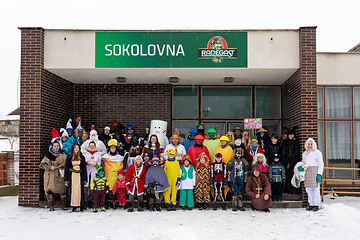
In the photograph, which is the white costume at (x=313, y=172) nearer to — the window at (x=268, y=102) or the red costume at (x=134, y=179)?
the window at (x=268, y=102)

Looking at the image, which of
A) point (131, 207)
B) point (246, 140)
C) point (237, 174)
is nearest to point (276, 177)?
point (237, 174)

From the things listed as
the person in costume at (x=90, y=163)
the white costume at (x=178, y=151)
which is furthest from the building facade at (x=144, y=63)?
the white costume at (x=178, y=151)

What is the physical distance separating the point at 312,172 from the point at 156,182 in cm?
416

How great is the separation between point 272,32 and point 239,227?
580cm

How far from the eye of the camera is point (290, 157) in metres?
9.36

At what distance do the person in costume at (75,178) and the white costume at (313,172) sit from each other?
5946 mm

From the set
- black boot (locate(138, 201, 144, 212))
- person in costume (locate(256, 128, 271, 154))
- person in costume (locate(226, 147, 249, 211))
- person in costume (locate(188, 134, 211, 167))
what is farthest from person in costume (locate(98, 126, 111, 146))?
person in costume (locate(256, 128, 271, 154))

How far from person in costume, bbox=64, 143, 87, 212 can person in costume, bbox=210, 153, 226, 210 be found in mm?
3382

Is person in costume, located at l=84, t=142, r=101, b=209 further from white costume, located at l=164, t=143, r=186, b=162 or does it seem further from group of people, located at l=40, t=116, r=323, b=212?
white costume, located at l=164, t=143, r=186, b=162

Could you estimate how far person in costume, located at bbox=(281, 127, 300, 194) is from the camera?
30.5 feet

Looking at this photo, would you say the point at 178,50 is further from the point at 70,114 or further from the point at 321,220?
the point at 321,220

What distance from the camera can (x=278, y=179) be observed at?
343 inches

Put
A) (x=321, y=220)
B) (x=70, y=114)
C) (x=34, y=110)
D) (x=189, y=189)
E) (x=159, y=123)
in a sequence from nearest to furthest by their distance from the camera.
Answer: (x=321, y=220)
(x=189, y=189)
(x=34, y=110)
(x=159, y=123)
(x=70, y=114)

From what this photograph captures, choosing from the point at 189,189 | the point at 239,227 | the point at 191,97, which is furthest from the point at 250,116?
the point at 239,227
